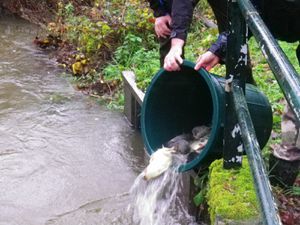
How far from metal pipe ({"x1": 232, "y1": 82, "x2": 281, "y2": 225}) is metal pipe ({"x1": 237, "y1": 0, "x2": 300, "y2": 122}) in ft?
1.14

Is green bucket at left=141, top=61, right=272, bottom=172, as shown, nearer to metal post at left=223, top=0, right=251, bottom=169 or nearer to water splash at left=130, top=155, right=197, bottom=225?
metal post at left=223, top=0, right=251, bottom=169

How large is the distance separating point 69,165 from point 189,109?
1302 mm

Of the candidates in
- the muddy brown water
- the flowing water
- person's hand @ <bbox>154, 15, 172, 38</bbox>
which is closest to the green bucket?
the flowing water

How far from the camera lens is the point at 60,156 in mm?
3998

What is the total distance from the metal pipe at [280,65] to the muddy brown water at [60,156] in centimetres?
190

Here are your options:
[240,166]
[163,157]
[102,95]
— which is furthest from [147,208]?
[102,95]

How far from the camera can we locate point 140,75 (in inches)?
187

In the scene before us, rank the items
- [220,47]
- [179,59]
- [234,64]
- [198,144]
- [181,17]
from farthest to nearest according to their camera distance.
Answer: [198,144] < [181,17] < [179,59] < [220,47] < [234,64]

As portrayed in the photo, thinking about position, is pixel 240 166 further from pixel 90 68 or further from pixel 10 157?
pixel 90 68

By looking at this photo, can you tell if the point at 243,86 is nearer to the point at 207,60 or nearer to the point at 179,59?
the point at 207,60

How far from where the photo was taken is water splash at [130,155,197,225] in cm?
277

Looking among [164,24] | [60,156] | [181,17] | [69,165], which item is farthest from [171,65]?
[60,156]

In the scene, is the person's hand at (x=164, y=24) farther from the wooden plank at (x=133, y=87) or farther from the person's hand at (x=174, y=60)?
the wooden plank at (x=133, y=87)

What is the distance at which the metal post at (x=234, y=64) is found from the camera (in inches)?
81.4
